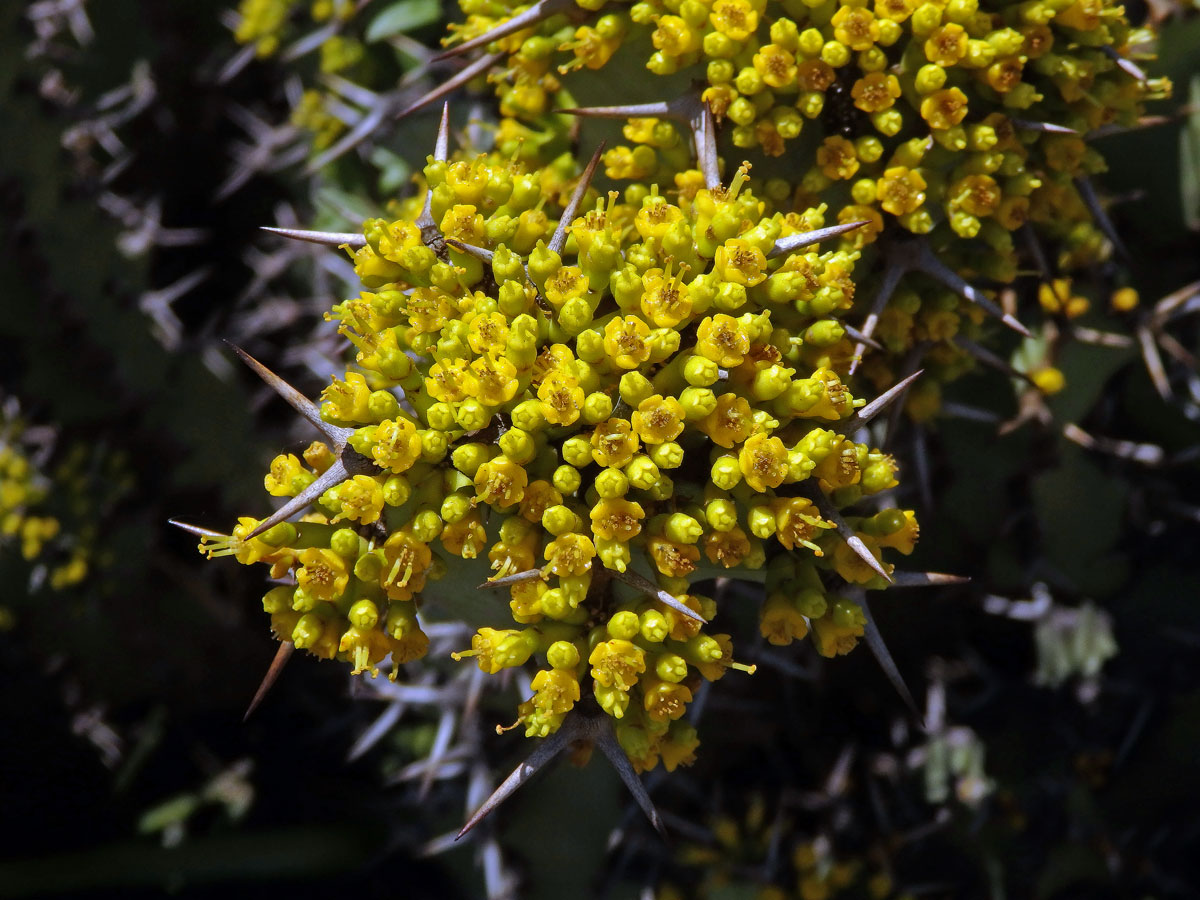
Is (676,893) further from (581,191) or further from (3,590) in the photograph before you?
(3,590)

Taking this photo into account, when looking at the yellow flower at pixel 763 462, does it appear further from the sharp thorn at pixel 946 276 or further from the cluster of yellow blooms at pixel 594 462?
the sharp thorn at pixel 946 276

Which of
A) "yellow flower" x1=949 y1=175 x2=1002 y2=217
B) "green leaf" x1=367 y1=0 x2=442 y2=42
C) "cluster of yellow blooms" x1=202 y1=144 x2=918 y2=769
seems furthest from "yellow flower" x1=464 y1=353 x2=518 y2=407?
"green leaf" x1=367 y1=0 x2=442 y2=42

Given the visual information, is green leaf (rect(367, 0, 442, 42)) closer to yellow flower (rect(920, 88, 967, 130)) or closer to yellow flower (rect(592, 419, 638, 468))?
yellow flower (rect(920, 88, 967, 130))

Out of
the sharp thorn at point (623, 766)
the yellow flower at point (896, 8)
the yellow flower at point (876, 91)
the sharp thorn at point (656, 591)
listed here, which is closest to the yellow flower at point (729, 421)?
the sharp thorn at point (656, 591)

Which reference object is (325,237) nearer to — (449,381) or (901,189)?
(449,381)

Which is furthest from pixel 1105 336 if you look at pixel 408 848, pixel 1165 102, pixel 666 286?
pixel 408 848

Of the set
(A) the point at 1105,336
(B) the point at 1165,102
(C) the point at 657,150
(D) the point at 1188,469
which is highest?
(C) the point at 657,150
